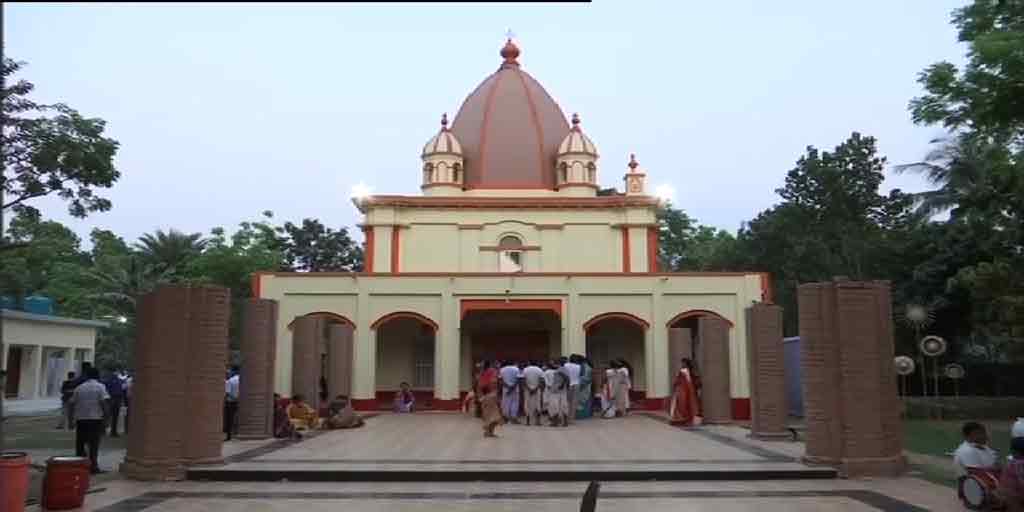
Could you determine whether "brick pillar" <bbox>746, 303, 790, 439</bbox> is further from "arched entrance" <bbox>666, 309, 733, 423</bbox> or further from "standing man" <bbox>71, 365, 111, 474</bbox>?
"standing man" <bbox>71, 365, 111, 474</bbox>

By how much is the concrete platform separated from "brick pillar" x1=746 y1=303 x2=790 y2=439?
0.67m

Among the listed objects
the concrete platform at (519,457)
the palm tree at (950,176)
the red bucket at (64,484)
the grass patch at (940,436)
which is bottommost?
the grass patch at (940,436)

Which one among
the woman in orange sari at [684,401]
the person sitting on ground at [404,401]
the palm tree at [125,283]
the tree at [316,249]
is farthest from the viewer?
the tree at [316,249]

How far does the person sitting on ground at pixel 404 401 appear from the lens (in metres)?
23.5

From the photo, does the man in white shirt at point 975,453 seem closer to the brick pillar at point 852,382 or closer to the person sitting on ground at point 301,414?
the brick pillar at point 852,382

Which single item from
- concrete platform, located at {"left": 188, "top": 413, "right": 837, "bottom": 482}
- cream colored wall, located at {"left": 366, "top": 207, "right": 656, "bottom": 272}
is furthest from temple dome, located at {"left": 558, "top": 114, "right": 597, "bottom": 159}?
concrete platform, located at {"left": 188, "top": 413, "right": 837, "bottom": 482}

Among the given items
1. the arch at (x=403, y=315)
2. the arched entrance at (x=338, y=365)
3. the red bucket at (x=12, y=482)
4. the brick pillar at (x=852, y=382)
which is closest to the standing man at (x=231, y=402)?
the arched entrance at (x=338, y=365)

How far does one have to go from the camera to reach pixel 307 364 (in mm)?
18719

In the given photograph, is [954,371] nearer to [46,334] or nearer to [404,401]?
[404,401]

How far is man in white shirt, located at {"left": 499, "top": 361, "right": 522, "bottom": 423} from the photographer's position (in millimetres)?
18341

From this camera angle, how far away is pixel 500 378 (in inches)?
730

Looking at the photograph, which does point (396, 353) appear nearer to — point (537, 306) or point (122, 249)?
point (537, 306)

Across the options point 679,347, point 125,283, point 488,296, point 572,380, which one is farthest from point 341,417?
point 125,283

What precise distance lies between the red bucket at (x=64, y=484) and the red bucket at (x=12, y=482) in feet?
1.95
